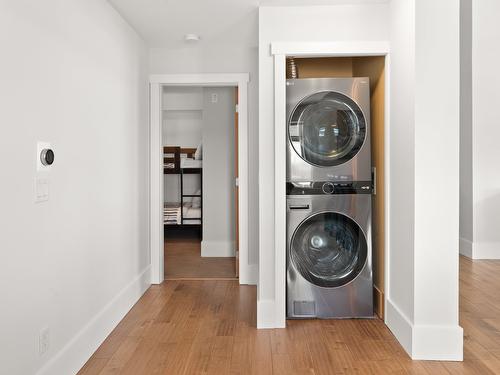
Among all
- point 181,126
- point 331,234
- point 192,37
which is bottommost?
point 331,234

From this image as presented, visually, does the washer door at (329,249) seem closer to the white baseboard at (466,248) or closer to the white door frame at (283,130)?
the white door frame at (283,130)

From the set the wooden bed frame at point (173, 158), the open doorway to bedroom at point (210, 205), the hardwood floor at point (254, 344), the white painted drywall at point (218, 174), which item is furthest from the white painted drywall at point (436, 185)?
the wooden bed frame at point (173, 158)

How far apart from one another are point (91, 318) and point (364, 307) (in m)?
1.90

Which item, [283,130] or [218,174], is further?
[218,174]

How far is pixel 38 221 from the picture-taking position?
79.4 inches

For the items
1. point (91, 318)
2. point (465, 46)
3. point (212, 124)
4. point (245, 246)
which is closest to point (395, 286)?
point (245, 246)

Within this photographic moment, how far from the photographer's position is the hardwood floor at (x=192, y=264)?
457 cm

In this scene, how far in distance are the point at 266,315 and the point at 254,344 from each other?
1.12 ft

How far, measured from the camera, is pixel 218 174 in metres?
5.55

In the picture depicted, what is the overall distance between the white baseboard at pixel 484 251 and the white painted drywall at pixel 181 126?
14.3 ft

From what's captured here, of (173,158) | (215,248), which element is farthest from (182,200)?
(215,248)

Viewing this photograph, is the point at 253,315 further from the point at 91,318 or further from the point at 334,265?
the point at 91,318

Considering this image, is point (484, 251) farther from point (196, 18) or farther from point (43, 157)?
point (43, 157)

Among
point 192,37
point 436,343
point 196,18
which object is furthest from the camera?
point 192,37
